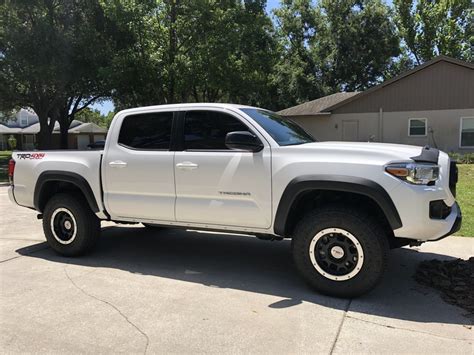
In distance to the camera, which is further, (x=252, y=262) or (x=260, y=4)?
(x=260, y=4)

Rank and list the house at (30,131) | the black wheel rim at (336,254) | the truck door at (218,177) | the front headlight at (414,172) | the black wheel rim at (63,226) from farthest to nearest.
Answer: the house at (30,131), the black wheel rim at (63,226), the truck door at (218,177), the black wheel rim at (336,254), the front headlight at (414,172)

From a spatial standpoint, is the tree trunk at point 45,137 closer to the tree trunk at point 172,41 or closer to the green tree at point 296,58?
the tree trunk at point 172,41

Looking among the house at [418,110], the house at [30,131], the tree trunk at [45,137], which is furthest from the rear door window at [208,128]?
the house at [30,131]

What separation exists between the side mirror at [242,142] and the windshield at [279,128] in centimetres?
28

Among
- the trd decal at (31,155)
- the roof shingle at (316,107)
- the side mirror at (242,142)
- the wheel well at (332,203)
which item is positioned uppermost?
the roof shingle at (316,107)

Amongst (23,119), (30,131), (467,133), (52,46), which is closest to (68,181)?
(52,46)

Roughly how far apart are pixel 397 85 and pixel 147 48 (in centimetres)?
1215

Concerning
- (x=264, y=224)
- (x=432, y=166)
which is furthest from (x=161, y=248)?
(x=432, y=166)

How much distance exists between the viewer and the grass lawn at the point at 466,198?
24.2ft

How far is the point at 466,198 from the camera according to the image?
10352mm

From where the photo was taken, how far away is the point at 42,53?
1920 cm

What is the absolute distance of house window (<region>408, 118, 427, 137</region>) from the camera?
22.6 m

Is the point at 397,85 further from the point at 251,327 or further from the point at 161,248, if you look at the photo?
the point at 251,327

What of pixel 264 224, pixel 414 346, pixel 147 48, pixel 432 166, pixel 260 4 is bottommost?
pixel 414 346
